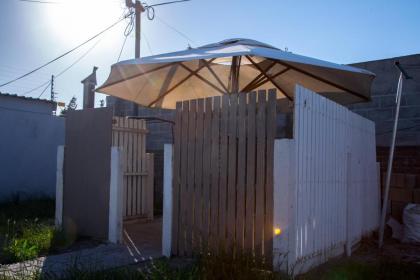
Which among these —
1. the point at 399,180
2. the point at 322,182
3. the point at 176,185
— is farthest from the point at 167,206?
the point at 399,180

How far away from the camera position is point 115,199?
704cm

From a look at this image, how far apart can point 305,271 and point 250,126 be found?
179 cm

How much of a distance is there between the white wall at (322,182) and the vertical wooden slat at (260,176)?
0.71 feet

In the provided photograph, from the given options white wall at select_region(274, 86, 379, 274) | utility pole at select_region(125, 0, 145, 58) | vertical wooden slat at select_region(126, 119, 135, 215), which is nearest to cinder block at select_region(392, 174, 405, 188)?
white wall at select_region(274, 86, 379, 274)

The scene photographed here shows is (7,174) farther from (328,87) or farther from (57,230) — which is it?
(328,87)

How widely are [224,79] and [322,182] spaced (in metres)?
2.96

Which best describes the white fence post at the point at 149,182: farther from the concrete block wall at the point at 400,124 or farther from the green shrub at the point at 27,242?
the concrete block wall at the point at 400,124

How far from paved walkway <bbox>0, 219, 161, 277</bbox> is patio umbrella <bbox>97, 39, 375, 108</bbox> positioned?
7.80 feet

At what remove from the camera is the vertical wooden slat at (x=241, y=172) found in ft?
17.4

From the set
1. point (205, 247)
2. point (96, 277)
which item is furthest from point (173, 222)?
point (96, 277)

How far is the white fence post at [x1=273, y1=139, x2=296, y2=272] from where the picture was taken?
4.85 metres

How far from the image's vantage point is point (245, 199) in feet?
17.4

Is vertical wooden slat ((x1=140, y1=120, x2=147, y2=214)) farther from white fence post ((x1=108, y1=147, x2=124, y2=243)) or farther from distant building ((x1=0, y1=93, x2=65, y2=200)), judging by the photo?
distant building ((x1=0, y1=93, x2=65, y2=200))

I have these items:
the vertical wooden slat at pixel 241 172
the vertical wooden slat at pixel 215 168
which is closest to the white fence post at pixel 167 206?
the vertical wooden slat at pixel 215 168
